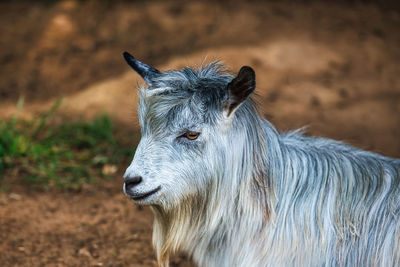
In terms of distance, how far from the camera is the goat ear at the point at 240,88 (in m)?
2.88

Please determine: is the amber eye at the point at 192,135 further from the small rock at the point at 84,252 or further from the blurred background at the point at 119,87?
the small rock at the point at 84,252

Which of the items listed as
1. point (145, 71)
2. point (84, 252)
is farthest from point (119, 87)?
point (145, 71)

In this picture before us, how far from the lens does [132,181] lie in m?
2.91

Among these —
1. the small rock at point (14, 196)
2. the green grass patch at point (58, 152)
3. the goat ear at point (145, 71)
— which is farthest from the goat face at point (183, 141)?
the green grass patch at point (58, 152)

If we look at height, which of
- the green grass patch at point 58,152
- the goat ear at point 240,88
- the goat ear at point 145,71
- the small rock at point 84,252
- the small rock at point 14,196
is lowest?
the small rock at point 84,252

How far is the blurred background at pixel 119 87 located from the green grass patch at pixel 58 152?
0.05 ft

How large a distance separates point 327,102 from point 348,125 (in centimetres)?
57

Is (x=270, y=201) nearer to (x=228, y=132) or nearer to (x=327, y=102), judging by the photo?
(x=228, y=132)

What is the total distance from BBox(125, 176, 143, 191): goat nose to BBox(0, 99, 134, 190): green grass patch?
2.47 metres

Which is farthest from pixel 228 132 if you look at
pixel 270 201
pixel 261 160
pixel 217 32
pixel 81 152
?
pixel 217 32

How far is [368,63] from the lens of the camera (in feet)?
24.7

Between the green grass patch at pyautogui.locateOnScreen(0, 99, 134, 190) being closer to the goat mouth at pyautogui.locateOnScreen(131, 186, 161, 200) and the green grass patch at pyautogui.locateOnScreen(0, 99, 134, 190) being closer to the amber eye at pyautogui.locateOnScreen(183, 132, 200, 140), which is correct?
the goat mouth at pyautogui.locateOnScreen(131, 186, 161, 200)

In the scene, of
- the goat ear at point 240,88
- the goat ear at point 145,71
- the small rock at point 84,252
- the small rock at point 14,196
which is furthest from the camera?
the small rock at point 14,196

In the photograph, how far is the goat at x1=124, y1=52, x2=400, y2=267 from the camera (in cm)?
301
